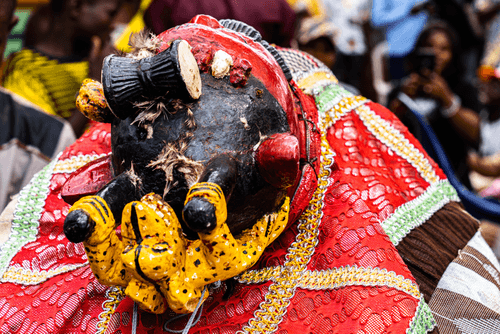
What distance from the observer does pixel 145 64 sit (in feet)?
1.91

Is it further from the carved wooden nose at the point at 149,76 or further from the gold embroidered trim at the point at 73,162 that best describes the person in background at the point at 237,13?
the carved wooden nose at the point at 149,76

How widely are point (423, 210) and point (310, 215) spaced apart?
28 cm

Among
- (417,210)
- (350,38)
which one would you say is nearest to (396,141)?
(417,210)

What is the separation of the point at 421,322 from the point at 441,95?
7.83 ft

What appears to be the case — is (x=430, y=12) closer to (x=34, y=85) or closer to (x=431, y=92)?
(x=431, y=92)

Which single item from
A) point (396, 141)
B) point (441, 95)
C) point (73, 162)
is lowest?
point (441, 95)

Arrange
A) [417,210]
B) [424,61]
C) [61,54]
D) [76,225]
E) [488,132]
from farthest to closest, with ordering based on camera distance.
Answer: [488,132] < [424,61] < [61,54] < [417,210] < [76,225]

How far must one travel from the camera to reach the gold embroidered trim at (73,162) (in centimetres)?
103

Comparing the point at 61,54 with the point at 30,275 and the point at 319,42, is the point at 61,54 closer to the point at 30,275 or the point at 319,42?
the point at 319,42

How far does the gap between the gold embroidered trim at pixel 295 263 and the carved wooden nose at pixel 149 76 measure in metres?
0.38

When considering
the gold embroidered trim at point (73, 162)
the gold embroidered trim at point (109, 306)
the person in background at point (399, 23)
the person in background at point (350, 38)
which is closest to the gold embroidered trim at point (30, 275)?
the gold embroidered trim at point (109, 306)

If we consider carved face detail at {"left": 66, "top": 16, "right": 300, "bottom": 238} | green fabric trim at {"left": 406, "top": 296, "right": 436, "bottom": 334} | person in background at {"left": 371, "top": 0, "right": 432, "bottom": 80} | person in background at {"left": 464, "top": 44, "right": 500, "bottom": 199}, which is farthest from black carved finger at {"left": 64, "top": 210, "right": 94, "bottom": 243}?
person in background at {"left": 371, "top": 0, "right": 432, "bottom": 80}

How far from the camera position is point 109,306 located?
2.71 feet

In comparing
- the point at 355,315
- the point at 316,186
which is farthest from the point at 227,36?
the point at 355,315
